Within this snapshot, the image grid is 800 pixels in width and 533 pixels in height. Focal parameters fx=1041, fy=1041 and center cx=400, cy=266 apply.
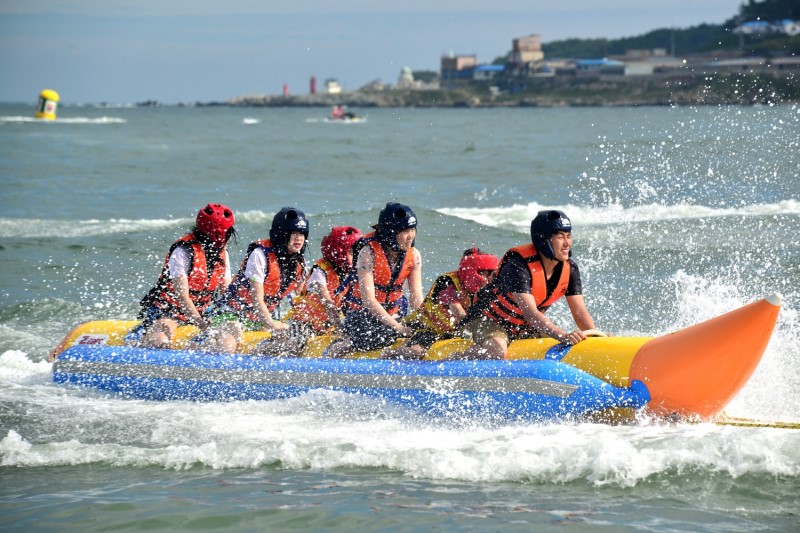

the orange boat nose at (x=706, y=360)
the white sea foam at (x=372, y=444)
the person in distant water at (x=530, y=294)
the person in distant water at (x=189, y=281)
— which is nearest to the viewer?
the white sea foam at (x=372, y=444)

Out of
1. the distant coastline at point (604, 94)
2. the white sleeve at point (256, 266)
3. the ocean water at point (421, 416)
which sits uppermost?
the distant coastline at point (604, 94)

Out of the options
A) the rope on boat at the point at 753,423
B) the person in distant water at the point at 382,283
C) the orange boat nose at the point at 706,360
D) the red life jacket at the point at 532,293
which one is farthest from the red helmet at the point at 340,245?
the rope on boat at the point at 753,423

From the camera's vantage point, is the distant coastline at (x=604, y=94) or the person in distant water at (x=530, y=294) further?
the distant coastline at (x=604, y=94)

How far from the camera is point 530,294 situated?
6.01m

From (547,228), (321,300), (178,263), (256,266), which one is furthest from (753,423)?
(178,263)

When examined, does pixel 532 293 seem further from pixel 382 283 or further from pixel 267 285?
pixel 267 285

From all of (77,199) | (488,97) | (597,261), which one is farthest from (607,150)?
(488,97)

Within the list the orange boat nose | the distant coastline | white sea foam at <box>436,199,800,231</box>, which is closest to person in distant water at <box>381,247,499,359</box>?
the orange boat nose

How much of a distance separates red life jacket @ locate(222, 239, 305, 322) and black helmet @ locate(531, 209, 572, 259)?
5.86 feet

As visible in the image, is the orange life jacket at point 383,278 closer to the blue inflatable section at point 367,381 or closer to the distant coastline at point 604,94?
the blue inflatable section at point 367,381

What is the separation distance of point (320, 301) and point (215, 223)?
86 centimetres

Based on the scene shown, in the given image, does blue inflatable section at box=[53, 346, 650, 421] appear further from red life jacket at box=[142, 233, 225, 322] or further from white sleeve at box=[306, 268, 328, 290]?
white sleeve at box=[306, 268, 328, 290]

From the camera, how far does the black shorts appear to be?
258 inches

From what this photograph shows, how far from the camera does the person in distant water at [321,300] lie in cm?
673
